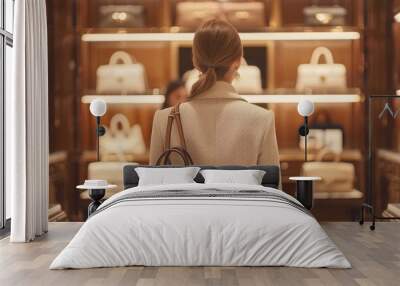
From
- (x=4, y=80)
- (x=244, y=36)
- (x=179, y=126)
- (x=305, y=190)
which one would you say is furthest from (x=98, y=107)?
(x=305, y=190)

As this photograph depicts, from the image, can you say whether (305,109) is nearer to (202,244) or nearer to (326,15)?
(326,15)

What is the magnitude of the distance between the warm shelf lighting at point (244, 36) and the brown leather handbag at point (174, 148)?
792 millimetres

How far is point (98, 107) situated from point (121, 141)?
54cm

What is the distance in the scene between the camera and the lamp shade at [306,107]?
22.3 ft

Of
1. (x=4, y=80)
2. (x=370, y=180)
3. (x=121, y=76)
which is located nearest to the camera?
(x=4, y=80)

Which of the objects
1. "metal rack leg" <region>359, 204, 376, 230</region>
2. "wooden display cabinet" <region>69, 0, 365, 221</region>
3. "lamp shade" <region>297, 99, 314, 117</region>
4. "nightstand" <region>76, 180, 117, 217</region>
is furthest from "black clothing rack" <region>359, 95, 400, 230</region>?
"nightstand" <region>76, 180, 117, 217</region>

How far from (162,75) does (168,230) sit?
3.07 m

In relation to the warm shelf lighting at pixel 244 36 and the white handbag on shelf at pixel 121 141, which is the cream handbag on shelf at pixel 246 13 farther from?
the white handbag on shelf at pixel 121 141

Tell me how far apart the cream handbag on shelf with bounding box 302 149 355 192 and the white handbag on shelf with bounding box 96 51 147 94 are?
1.98 meters

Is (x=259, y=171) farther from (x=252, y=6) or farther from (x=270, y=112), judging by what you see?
(x=252, y=6)

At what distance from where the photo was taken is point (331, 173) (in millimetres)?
7086

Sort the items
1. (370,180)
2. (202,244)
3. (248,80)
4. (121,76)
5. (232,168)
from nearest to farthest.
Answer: (202,244) → (232,168) → (370,180) → (248,80) → (121,76)

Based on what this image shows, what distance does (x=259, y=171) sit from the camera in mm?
6141

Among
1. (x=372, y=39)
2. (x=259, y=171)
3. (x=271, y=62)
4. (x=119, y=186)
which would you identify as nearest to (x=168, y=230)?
(x=259, y=171)
